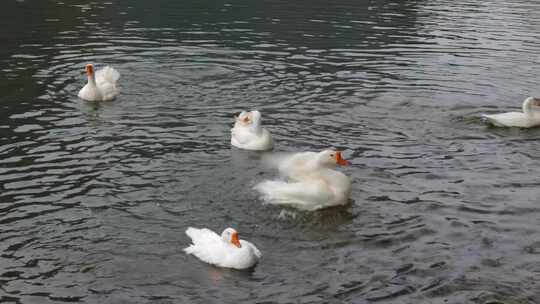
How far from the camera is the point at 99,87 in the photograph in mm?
20328

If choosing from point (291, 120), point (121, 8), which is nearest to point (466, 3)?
point (121, 8)

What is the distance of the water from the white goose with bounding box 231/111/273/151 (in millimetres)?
541

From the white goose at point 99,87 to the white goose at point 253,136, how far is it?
16.9 ft

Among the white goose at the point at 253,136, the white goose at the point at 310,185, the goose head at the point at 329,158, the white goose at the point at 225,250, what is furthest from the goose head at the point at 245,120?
the white goose at the point at 225,250

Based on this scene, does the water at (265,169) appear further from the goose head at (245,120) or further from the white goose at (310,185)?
the goose head at (245,120)

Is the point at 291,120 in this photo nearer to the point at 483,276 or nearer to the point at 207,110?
the point at 207,110

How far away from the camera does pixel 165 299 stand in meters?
10.3

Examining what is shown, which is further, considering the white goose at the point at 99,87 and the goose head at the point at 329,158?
the white goose at the point at 99,87

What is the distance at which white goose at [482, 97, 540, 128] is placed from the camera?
1844cm

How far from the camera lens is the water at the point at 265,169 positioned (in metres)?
10.9

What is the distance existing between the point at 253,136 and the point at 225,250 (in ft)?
19.4

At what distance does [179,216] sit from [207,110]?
23.3ft

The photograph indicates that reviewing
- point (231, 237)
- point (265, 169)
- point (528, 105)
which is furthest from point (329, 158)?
point (528, 105)

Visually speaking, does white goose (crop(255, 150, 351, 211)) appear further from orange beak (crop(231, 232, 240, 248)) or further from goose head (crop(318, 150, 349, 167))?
orange beak (crop(231, 232, 240, 248))
